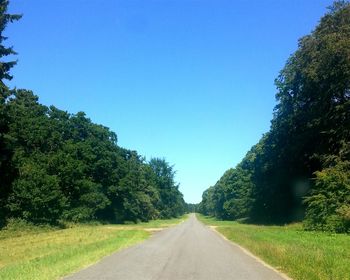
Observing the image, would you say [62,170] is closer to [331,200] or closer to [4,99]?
[4,99]

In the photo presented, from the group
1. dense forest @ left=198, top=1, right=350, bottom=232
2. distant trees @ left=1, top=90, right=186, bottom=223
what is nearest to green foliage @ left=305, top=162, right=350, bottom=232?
dense forest @ left=198, top=1, right=350, bottom=232

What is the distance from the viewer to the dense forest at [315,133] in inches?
1481

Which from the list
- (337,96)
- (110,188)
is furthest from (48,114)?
(337,96)

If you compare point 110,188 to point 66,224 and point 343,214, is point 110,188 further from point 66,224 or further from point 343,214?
point 343,214

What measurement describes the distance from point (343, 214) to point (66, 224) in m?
29.7

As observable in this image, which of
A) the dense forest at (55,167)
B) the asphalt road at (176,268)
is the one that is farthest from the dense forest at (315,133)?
the dense forest at (55,167)

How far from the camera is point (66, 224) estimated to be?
51.0 metres

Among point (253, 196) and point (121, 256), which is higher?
point (253, 196)

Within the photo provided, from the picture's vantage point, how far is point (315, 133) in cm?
4769

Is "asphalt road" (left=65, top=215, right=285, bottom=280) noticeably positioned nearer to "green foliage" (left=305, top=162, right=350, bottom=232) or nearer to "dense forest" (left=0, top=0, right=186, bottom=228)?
"green foliage" (left=305, top=162, right=350, bottom=232)

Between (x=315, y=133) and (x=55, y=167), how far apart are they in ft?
91.2

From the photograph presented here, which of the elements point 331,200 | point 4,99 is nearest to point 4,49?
point 4,99

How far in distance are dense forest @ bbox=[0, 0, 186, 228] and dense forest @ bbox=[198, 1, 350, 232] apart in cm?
2366

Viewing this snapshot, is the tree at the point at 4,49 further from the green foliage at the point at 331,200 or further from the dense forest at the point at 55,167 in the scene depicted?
the green foliage at the point at 331,200
